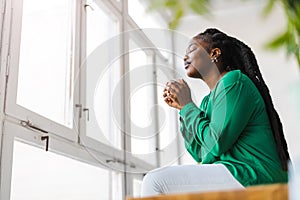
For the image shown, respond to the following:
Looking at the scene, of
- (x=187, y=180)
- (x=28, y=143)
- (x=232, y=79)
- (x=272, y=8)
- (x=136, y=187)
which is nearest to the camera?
(x=272, y=8)

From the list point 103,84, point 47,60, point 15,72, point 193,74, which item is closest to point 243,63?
point 193,74

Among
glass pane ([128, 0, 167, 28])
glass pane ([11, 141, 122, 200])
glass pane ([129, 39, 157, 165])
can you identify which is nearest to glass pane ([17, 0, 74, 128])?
glass pane ([11, 141, 122, 200])

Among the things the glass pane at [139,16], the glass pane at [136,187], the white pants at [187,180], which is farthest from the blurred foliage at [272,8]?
the glass pane at [136,187]

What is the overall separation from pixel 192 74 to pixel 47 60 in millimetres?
1076

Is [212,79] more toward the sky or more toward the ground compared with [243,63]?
more toward the ground

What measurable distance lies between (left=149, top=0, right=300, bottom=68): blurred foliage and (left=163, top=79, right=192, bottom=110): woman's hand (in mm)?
740

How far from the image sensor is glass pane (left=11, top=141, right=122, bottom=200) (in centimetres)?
184

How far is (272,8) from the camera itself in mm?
442

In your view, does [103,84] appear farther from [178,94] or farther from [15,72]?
[178,94]

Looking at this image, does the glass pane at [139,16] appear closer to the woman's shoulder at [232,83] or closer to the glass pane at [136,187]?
the glass pane at [136,187]

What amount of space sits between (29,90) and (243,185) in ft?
3.71

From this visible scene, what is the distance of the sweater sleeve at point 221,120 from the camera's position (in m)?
1.19

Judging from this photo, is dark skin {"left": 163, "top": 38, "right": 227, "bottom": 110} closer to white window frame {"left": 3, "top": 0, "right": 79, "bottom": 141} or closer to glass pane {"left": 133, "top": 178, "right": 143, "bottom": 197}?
white window frame {"left": 3, "top": 0, "right": 79, "bottom": 141}

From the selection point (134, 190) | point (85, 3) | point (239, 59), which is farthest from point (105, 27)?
point (239, 59)
